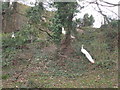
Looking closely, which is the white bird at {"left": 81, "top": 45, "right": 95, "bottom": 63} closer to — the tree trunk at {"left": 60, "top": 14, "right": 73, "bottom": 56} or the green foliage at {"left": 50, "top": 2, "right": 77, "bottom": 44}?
the tree trunk at {"left": 60, "top": 14, "right": 73, "bottom": 56}

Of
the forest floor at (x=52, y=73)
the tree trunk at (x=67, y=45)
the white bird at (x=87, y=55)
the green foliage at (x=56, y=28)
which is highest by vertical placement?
the green foliage at (x=56, y=28)

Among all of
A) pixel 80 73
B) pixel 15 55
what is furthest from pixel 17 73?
pixel 80 73

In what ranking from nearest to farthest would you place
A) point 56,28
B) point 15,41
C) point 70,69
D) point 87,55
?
1. point 70,69
2. point 87,55
3. point 56,28
4. point 15,41

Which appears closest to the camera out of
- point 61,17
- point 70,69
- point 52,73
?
point 52,73

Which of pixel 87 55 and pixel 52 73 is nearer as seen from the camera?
pixel 52 73

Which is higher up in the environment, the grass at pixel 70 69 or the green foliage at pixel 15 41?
the green foliage at pixel 15 41

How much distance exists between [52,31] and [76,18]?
→ 1236mm

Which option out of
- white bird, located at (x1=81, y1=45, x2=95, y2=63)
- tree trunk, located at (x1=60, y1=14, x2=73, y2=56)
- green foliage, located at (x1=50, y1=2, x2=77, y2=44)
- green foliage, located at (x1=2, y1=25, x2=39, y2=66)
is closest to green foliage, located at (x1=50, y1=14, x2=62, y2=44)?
green foliage, located at (x1=50, y1=2, x2=77, y2=44)

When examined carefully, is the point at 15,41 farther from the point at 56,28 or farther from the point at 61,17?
the point at 61,17

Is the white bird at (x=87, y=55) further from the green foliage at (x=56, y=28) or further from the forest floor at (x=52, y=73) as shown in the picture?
the green foliage at (x=56, y=28)

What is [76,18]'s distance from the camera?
9.52 metres

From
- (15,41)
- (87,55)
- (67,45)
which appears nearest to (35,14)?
(15,41)

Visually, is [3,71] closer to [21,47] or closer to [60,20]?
[21,47]

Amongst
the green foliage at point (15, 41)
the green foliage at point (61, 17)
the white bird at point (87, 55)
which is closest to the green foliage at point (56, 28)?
the green foliage at point (61, 17)
